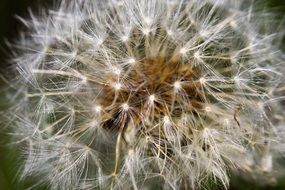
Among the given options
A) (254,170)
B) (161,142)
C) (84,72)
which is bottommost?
(254,170)

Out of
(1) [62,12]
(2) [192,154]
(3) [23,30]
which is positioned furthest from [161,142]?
(3) [23,30]

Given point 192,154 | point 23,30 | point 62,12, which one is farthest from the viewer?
point 23,30

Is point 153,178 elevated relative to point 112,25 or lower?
lower

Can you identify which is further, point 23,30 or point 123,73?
point 23,30

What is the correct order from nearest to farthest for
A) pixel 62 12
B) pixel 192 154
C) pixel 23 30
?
pixel 192 154 < pixel 62 12 < pixel 23 30

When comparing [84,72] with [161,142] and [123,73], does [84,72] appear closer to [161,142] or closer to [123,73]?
[123,73]

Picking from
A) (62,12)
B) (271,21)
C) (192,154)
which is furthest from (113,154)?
(271,21)
